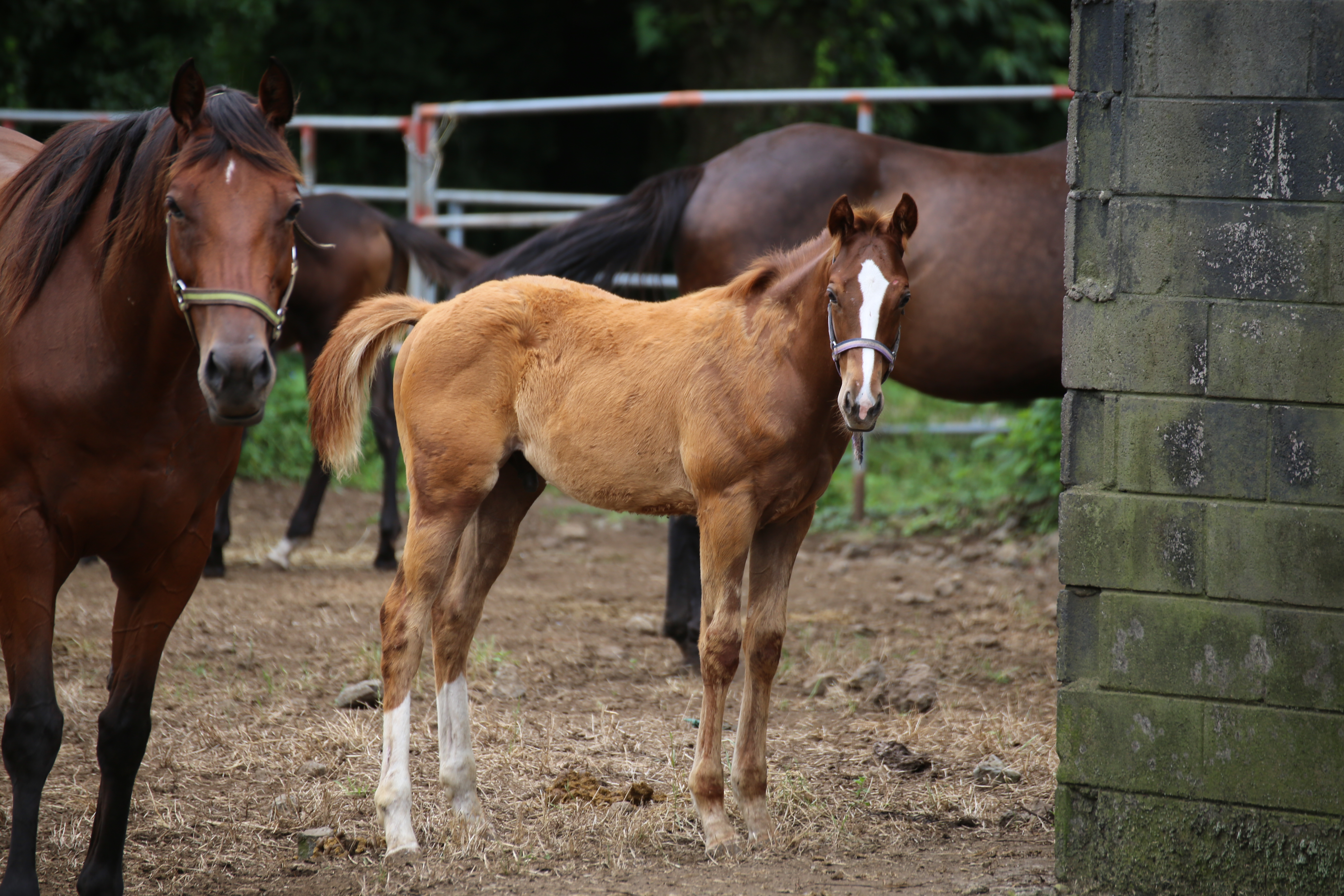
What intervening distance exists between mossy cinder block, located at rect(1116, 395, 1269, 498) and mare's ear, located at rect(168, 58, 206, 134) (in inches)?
86.0

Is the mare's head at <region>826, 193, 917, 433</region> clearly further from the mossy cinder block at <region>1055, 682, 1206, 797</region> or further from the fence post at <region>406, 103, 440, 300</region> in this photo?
the fence post at <region>406, 103, 440, 300</region>

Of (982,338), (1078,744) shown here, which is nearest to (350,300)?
(982,338)

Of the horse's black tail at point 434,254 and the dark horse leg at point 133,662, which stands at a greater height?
the horse's black tail at point 434,254

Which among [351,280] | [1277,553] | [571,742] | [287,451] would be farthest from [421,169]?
[1277,553]

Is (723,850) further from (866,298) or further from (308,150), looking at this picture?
(308,150)

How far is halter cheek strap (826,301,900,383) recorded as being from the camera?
2.97 metres

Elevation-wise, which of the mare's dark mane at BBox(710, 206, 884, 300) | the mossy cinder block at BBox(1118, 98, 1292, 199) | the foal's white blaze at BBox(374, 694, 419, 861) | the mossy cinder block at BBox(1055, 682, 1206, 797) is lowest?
the foal's white blaze at BBox(374, 694, 419, 861)

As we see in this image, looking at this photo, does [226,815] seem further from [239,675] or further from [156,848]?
[239,675]

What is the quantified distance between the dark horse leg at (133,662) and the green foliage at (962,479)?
4.86 meters

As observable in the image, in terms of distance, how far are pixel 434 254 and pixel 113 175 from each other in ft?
12.7

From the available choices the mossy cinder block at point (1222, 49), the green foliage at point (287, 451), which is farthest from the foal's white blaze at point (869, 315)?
the green foliage at point (287, 451)

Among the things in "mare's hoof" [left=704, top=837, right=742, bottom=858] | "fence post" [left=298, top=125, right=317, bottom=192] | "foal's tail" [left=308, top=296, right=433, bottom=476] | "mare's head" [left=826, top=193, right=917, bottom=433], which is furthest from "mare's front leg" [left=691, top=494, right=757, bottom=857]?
"fence post" [left=298, top=125, right=317, bottom=192]

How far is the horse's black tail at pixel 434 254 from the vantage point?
22.3 feet

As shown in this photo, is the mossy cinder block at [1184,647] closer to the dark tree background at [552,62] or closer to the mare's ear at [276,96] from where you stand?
the mare's ear at [276,96]
